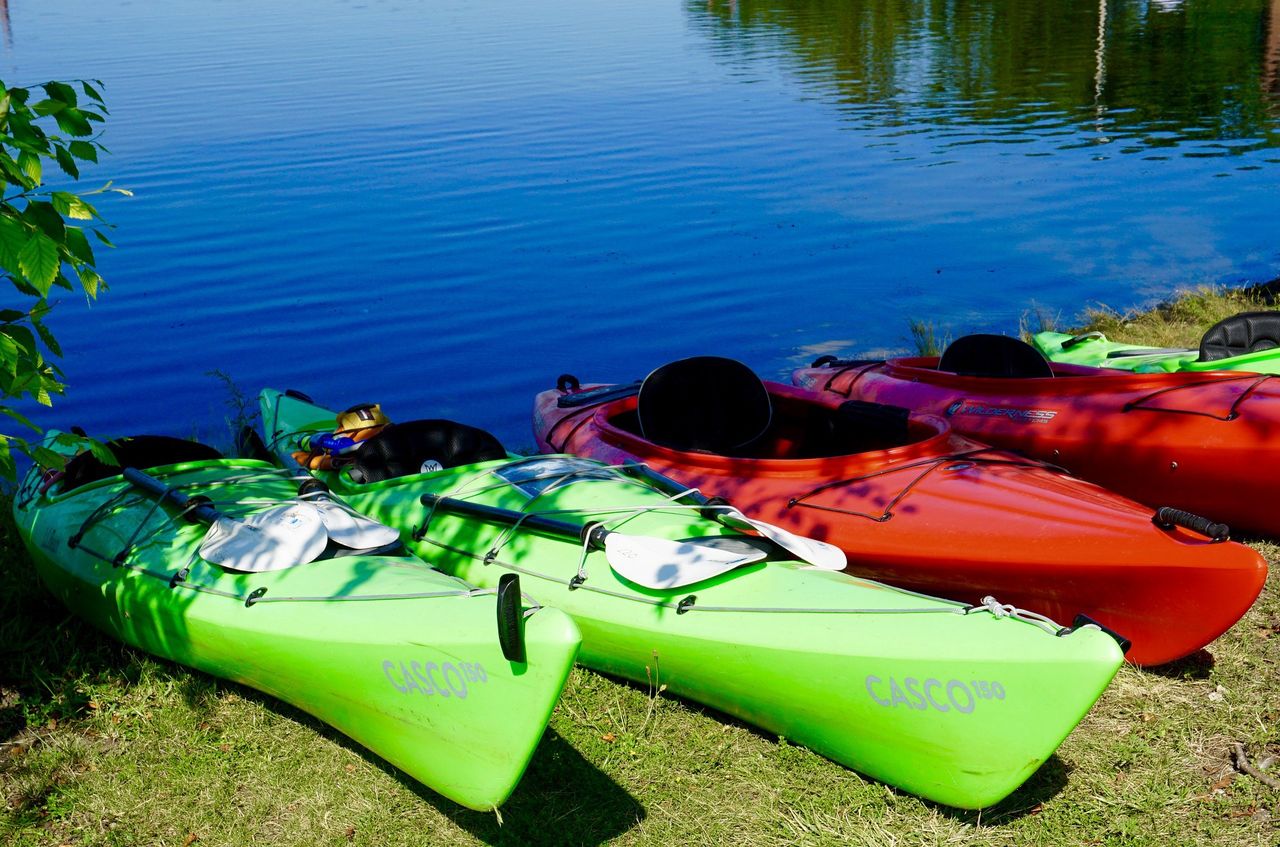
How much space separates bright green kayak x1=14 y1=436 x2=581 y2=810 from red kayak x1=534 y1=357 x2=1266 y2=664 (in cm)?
177

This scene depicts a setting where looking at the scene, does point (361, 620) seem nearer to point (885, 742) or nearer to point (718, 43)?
point (885, 742)

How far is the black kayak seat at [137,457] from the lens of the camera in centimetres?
605

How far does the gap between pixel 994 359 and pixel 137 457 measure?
4.99 meters

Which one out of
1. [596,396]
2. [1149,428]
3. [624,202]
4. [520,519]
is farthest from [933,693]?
[624,202]

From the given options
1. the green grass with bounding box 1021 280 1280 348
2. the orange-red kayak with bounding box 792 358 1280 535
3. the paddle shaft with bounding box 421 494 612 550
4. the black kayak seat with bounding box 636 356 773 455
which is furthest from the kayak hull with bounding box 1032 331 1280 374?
the paddle shaft with bounding box 421 494 612 550

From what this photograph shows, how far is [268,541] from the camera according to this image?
486 cm

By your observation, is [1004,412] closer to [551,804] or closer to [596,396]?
[596,396]

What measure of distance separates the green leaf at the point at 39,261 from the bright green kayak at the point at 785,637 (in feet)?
7.84

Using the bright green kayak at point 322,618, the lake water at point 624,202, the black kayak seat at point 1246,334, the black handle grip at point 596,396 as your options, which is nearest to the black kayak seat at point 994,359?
the black kayak seat at point 1246,334

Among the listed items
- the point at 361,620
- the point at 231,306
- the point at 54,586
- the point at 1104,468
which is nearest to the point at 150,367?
the point at 231,306

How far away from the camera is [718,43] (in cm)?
2956

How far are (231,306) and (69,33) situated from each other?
23.8m

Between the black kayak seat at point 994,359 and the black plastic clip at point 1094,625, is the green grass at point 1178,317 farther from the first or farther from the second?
the black plastic clip at point 1094,625

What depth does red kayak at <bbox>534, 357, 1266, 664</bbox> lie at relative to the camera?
4.69 meters
